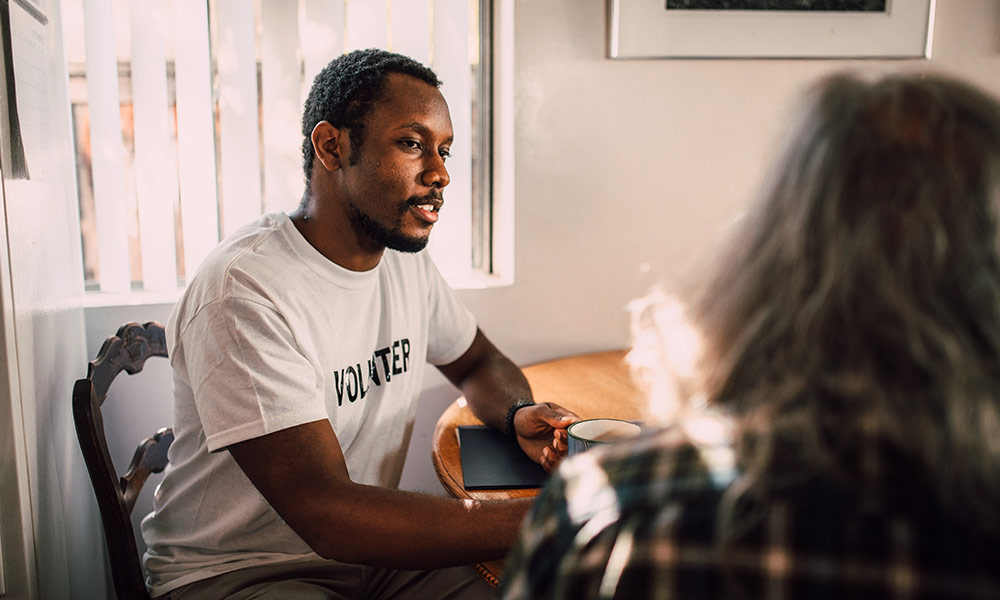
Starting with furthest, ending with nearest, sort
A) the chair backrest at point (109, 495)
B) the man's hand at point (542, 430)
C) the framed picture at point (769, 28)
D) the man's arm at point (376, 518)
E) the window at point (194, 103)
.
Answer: the framed picture at point (769, 28)
the window at point (194, 103)
the man's hand at point (542, 430)
the chair backrest at point (109, 495)
the man's arm at point (376, 518)

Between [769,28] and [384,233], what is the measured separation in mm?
1286

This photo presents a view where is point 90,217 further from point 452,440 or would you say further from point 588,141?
point 588,141

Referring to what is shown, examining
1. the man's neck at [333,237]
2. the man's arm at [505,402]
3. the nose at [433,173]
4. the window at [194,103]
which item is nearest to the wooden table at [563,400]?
the man's arm at [505,402]

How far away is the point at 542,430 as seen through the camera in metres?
1.34

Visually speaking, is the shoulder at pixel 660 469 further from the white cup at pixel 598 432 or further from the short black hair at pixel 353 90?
the short black hair at pixel 353 90

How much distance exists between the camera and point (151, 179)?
180 centimetres

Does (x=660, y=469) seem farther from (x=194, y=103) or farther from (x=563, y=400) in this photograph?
(x=194, y=103)

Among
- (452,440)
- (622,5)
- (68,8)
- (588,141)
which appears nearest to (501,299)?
(588,141)

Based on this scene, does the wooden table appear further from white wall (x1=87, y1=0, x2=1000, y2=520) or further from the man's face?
the man's face

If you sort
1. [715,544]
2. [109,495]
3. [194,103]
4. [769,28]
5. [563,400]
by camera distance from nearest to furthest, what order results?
[715,544] < [109,495] < [563,400] < [194,103] < [769,28]

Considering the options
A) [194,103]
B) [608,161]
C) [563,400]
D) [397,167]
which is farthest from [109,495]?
[608,161]

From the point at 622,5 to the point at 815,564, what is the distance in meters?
1.74

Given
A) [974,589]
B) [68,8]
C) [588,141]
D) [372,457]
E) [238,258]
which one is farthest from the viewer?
[588,141]

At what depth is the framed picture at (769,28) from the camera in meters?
1.95
